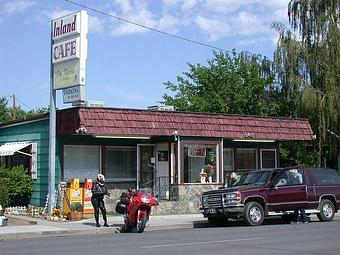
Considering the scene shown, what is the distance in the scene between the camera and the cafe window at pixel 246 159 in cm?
2848

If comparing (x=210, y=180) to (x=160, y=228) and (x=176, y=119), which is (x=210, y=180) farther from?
(x=160, y=228)

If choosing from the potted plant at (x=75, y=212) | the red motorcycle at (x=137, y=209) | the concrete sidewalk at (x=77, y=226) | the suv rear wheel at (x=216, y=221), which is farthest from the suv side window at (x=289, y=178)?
the potted plant at (x=75, y=212)

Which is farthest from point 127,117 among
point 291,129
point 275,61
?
point 275,61

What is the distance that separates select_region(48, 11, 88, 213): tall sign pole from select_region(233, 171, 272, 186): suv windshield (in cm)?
649

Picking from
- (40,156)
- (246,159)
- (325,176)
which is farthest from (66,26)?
(246,159)

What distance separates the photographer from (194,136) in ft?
81.9

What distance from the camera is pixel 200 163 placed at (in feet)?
84.3

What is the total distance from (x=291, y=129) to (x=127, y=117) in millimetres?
9118

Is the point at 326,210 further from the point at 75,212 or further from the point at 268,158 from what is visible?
the point at 75,212

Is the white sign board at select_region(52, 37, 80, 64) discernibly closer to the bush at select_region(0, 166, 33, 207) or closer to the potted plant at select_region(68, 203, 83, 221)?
the bush at select_region(0, 166, 33, 207)

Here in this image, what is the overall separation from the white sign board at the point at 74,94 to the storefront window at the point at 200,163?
5555mm

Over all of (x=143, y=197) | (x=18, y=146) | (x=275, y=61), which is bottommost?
(x=143, y=197)

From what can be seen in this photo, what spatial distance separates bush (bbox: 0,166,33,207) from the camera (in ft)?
75.0

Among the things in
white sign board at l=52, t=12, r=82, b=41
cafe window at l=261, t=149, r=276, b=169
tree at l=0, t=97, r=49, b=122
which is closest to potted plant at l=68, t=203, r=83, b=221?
white sign board at l=52, t=12, r=82, b=41
